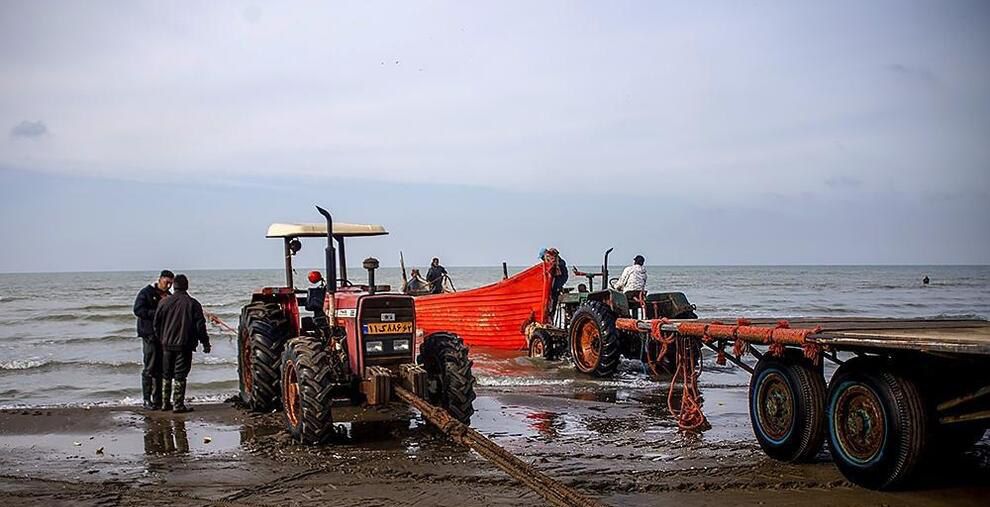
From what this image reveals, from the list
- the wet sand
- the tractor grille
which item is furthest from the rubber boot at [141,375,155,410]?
the tractor grille

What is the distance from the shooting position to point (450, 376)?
7820mm

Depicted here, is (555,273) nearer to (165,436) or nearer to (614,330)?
(614,330)

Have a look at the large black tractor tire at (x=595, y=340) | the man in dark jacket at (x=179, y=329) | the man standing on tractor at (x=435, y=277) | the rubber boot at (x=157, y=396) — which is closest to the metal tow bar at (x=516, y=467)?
the man in dark jacket at (x=179, y=329)

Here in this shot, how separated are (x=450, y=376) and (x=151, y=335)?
12.6 ft

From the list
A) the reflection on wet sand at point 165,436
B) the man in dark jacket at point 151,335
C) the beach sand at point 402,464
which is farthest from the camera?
the man in dark jacket at point 151,335

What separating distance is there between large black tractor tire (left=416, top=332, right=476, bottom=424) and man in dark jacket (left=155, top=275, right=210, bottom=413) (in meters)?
2.81

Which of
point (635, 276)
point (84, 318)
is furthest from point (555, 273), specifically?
point (84, 318)

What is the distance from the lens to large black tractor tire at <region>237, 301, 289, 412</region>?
8.90 metres

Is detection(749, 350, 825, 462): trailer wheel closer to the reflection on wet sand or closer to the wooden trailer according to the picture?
the wooden trailer

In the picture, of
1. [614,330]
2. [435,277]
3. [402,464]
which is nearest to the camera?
[402,464]

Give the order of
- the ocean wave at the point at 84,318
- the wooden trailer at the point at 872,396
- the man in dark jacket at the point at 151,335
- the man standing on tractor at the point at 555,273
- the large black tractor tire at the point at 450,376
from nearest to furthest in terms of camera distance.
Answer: the wooden trailer at the point at 872,396 < the large black tractor tire at the point at 450,376 < the man in dark jacket at the point at 151,335 < the man standing on tractor at the point at 555,273 < the ocean wave at the point at 84,318

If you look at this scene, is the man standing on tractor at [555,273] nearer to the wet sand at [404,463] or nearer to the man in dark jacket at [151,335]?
the wet sand at [404,463]

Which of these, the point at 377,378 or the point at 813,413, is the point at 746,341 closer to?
the point at 813,413

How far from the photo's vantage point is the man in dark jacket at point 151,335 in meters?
9.42
